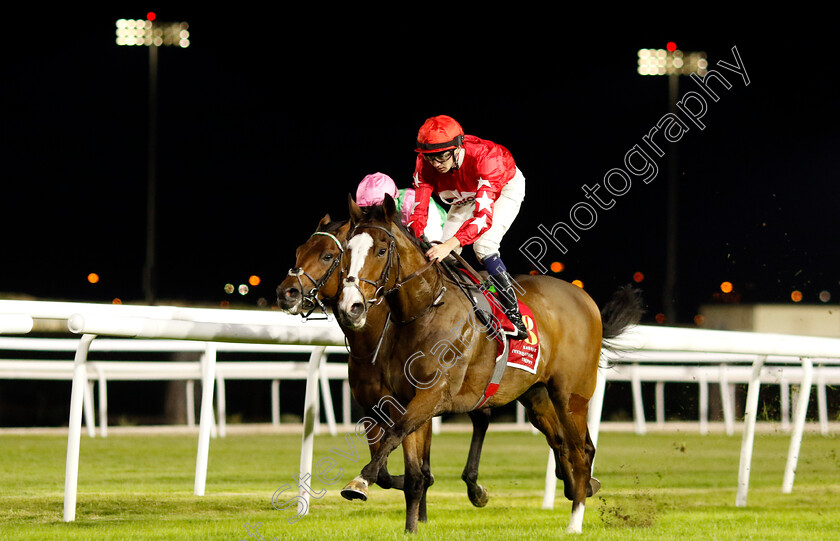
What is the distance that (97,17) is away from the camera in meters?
26.9

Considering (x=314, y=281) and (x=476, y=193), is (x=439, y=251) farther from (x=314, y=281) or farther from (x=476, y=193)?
(x=314, y=281)

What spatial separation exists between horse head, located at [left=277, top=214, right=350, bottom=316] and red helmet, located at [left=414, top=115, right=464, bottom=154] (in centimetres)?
68

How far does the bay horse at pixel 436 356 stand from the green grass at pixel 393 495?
0.30 m

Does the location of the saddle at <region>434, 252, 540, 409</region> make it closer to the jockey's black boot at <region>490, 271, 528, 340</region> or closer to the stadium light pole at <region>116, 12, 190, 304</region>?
the jockey's black boot at <region>490, 271, 528, 340</region>

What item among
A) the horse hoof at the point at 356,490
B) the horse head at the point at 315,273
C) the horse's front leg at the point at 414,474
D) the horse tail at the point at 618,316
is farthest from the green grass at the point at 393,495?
the horse head at the point at 315,273

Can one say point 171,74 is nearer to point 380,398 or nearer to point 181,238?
point 181,238

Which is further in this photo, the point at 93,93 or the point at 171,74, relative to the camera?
the point at 171,74

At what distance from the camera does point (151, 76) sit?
1778 cm

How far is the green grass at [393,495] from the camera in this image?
15.7ft

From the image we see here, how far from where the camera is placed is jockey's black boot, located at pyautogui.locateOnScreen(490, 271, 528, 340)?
17.3 ft

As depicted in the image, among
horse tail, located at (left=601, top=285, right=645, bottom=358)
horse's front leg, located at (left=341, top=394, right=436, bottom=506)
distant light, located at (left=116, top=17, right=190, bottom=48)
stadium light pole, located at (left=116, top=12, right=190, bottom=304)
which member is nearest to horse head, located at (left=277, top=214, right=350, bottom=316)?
horse's front leg, located at (left=341, top=394, right=436, bottom=506)

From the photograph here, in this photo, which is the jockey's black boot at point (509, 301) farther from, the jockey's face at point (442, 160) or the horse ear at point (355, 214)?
the horse ear at point (355, 214)

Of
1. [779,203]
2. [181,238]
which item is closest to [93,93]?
[181,238]

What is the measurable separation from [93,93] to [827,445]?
70.6 ft
